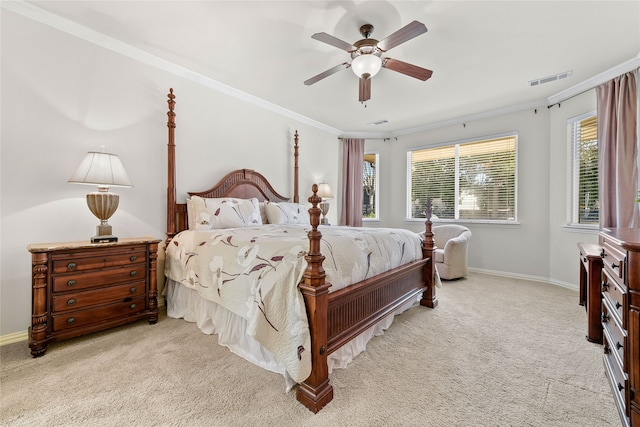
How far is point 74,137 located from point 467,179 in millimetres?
5429

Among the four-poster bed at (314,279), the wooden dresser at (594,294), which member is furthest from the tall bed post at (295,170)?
the wooden dresser at (594,294)

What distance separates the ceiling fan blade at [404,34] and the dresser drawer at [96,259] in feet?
8.92

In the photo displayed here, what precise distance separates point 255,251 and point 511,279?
13.7ft

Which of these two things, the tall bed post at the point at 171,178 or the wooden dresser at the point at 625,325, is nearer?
the wooden dresser at the point at 625,325

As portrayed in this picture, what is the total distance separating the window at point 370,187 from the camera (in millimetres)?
5898

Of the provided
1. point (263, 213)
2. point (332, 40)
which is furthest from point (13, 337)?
point (332, 40)

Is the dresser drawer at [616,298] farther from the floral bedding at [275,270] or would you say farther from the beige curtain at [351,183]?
the beige curtain at [351,183]

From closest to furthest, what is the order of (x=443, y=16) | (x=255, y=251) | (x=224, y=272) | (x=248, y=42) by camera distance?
(x=255, y=251), (x=224, y=272), (x=443, y=16), (x=248, y=42)

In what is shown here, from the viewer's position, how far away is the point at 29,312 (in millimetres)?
2232

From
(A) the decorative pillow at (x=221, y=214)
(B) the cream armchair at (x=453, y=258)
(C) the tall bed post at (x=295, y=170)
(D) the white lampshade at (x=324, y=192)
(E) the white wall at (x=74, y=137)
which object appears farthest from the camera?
A: (D) the white lampshade at (x=324, y=192)

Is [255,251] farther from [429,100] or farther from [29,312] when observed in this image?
[429,100]

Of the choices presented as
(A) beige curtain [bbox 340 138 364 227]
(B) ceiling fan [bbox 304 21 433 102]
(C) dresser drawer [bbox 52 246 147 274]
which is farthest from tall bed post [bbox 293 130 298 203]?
(C) dresser drawer [bbox 52 246 147 274]

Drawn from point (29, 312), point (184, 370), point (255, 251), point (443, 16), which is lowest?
point (184, 370)

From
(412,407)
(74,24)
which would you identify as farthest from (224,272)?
(74,24)
